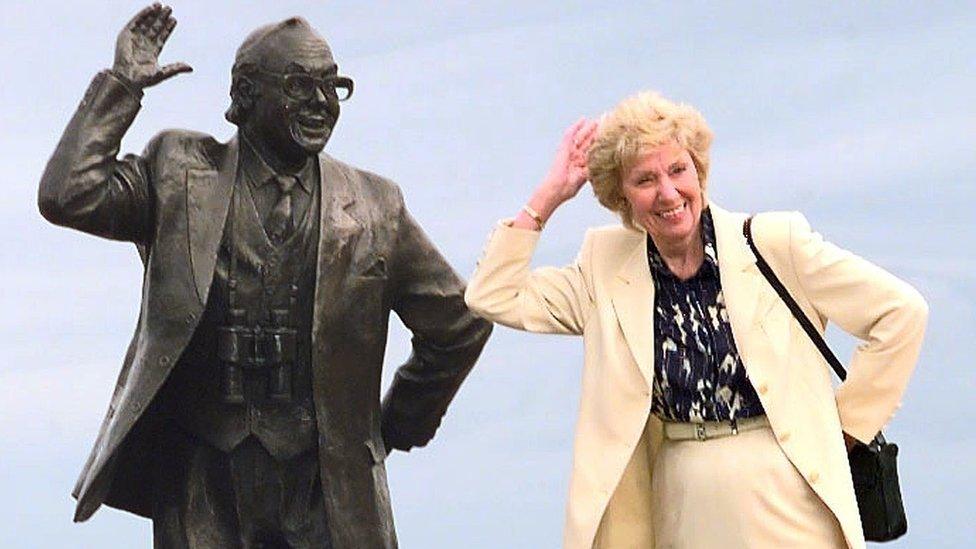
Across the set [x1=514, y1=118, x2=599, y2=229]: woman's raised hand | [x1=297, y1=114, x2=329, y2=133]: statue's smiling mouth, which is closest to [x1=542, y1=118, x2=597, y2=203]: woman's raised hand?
[x1=514, y1=118, x2=599, y2=229]: woman's raised hand

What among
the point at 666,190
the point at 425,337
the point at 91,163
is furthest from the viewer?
the point at 425,337

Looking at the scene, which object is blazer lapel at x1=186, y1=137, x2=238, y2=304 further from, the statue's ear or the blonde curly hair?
the blonde curly hair

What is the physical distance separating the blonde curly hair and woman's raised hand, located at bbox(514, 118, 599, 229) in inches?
4.1

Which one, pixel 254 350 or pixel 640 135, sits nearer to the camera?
pixel 640 135

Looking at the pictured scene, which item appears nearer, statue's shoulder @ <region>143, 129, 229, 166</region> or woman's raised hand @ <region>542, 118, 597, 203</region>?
woman's raised hand @ <region>542, 118, 597, 203</region>

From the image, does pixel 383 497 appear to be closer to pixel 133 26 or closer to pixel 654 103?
pixel 133 26

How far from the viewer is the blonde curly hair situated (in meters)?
6.63

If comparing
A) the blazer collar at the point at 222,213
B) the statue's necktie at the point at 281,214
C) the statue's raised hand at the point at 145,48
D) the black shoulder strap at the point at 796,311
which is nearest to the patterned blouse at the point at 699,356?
the black shoulder strap at the point at 796,311

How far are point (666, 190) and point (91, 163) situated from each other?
8.45ft

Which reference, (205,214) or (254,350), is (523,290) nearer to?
(254,350)

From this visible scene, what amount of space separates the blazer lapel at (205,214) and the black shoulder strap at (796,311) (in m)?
2.38

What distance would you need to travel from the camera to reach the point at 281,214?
8.40m

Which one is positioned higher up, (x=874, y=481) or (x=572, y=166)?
(x=572, y=166)

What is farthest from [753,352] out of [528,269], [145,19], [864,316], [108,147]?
[145,19]
